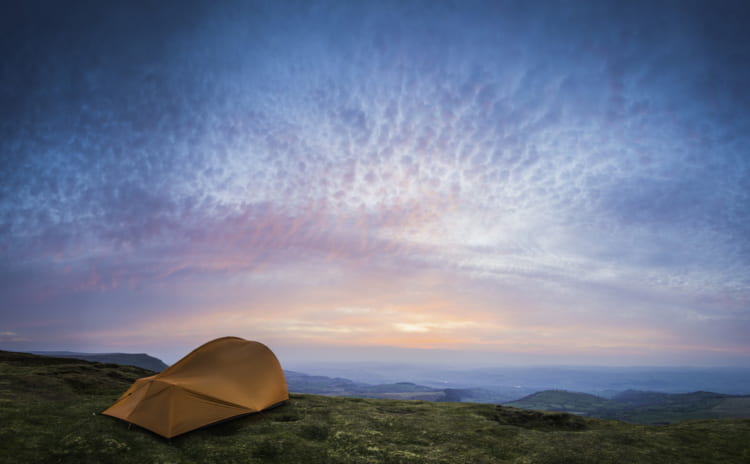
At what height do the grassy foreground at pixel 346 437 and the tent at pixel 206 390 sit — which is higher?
the tent at pixel 206 390

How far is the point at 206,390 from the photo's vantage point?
68.3ft

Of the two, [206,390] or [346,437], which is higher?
[206,390]

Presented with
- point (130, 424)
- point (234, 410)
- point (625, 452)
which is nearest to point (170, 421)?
point (130, 424)

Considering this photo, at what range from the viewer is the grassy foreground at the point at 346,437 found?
51.2 feet

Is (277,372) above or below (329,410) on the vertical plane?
above

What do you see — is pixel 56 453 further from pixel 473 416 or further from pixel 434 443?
pixel 473 416

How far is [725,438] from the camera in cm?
1977

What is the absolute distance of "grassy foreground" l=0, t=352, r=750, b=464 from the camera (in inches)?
614

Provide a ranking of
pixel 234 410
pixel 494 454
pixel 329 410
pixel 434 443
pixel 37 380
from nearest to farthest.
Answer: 1. pixel 494 454
2. pixel 434 443
3. pixel 234 410
4. pixel 329 410
5. pixel 37 380

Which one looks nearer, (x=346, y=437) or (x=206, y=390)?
(x=346, y=437)

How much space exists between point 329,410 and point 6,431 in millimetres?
16362

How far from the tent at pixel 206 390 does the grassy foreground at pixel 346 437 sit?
1.95 ft

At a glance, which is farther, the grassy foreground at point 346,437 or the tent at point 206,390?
the tent at point 206,390

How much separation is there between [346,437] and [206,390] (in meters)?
8.50
